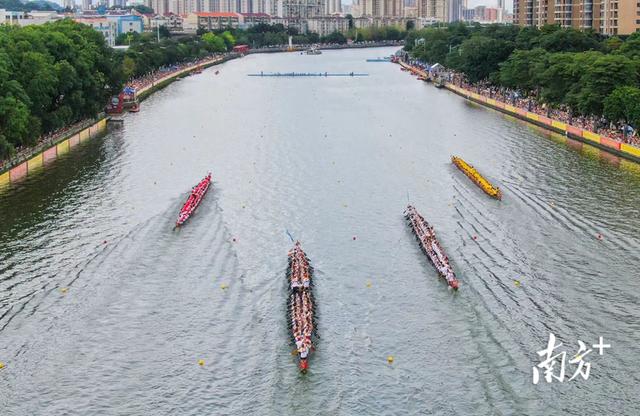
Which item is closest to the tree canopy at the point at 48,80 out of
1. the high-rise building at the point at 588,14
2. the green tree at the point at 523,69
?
the green tree at the point at 523,69

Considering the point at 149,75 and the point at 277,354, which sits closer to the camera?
the point at 277,354

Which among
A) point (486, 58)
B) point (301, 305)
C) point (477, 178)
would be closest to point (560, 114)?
point (477, 178)

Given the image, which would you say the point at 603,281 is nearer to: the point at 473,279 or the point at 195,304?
the point at 473,279

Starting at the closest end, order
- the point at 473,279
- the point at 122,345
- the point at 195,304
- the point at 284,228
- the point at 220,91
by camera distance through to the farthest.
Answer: the point at 122,345
the point at 195,304
the point at 473,279
the point at 284,228
the point at 220,91

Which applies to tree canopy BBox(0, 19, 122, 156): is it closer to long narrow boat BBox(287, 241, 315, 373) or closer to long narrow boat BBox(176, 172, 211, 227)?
long narrow boat BBox(176, 172, 211, 227)

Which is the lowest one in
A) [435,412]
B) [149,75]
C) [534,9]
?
[435,412]

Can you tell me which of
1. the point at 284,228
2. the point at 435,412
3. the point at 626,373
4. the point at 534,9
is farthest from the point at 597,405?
the point at 534,9

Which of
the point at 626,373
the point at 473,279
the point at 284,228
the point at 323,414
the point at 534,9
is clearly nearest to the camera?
the point at 323,414
